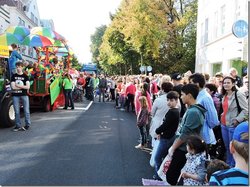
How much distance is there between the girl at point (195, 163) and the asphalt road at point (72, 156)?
5.37 feet

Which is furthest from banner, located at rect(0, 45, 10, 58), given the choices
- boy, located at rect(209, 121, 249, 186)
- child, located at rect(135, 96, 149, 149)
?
boy, located at rect(209, 121, 249, 186)

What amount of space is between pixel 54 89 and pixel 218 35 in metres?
12.0

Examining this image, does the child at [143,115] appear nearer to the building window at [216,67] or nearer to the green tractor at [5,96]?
the green tractor at [5,96]

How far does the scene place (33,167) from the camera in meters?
6.64

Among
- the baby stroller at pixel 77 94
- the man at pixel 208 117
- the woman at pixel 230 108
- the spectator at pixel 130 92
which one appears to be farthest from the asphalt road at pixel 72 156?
the baby stroller at pixel 77 94

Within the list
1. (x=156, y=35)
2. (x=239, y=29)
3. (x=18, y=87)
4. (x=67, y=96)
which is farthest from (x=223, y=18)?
(x=18, y=87)

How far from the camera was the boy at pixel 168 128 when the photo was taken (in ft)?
18.5

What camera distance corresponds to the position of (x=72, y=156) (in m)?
7.51

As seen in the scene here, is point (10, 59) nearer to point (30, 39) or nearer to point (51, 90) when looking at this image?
point (30, 39)

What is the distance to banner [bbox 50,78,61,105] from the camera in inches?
595

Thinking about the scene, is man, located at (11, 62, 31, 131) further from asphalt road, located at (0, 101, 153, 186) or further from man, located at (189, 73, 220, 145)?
man, located at (189, 73, 220, 145)

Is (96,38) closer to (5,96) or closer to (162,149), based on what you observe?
(5,96)

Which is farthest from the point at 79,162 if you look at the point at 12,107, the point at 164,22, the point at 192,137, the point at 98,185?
the point at 164,22

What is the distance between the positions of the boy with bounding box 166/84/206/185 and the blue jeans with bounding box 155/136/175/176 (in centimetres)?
76
